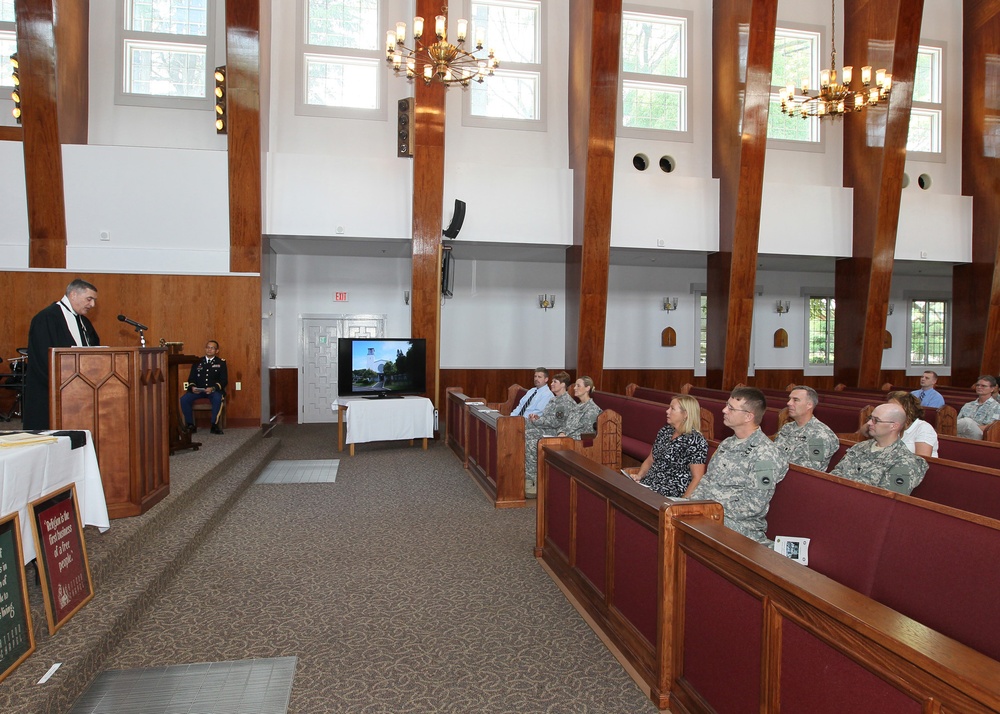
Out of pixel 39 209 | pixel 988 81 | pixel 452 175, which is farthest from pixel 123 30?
pixel 988 81

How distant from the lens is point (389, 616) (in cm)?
323

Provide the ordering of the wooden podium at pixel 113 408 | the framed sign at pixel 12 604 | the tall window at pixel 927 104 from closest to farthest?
the framed sign at pixel 12 604 → the wooden podium at pixel 113 408 → the tall window at pixel 927 104

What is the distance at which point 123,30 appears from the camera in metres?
9.12

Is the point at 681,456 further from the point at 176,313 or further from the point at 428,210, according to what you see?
the point at 176,313

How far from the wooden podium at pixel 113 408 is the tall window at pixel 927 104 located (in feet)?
41.8

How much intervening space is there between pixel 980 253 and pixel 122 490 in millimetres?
12655

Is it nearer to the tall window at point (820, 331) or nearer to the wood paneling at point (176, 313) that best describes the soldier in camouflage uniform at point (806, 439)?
the wood paneling at point (176, 313)

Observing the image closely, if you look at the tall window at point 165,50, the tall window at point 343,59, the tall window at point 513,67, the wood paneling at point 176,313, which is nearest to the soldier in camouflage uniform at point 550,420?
the wood paneling at point 176,313

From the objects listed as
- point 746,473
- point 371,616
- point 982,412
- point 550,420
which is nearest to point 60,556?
point 371,616

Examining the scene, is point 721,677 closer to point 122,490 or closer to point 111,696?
point 111,696

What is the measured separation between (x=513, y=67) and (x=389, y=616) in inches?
358

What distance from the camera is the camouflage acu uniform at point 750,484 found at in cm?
274

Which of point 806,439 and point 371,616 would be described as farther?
point 806,439

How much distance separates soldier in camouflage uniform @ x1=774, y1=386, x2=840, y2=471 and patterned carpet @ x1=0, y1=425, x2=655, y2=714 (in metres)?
1.58
